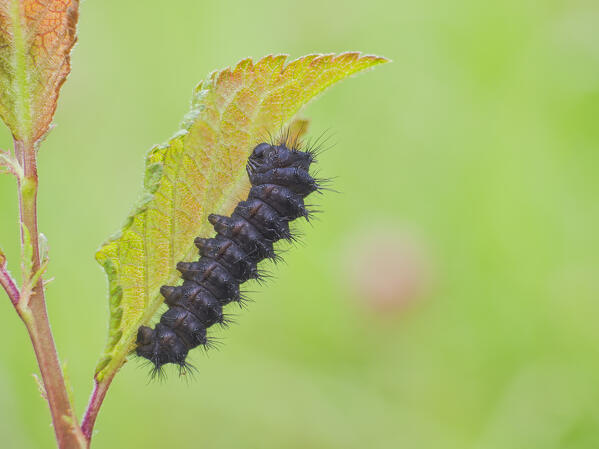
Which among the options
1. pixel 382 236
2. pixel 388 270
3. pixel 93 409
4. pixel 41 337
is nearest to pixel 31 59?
pixel 41 337

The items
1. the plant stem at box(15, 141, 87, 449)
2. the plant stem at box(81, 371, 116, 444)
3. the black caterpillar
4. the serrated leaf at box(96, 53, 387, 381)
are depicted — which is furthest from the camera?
the black caterpillar

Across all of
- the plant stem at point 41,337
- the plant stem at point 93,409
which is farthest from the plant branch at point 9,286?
the plant stem at point 93,409

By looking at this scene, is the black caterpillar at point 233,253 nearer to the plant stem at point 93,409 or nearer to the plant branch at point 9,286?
the plant stem at point 93,409

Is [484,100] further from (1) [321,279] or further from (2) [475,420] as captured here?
(2) [475,420]

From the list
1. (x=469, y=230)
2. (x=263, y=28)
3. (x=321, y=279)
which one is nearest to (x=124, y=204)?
(x=321, y=279)

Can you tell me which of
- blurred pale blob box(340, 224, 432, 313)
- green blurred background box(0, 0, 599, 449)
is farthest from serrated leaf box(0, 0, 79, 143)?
blurred pale blob box(340, 224, 432, 313)

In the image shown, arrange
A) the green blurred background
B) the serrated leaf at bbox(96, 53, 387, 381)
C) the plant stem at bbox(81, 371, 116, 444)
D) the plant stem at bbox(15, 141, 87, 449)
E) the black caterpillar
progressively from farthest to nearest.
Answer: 1. the green blurred background
2. the black caterpillar
3. the serrated leaf at bbox(96, 53, 387, 381)
4. the plant stem at bbox(81, 371, 116, 444)
5. the plant stem at bbox(15, 141, 87, 449)

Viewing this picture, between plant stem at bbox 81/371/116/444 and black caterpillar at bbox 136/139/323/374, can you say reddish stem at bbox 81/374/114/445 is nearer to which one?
plant stem at bbox 81/371/116/444
